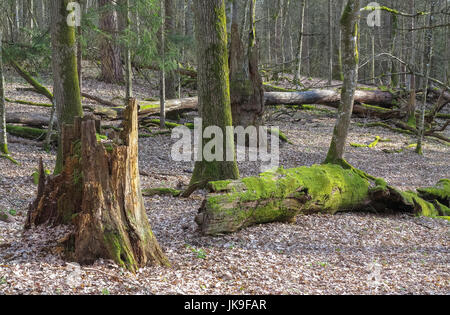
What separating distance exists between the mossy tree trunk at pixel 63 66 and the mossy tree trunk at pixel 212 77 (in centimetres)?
259

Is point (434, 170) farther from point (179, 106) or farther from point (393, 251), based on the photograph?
point (179, 106)

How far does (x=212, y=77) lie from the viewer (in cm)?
824

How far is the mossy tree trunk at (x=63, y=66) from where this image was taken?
8.29 m

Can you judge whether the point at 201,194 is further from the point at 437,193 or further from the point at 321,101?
the point at 321,101

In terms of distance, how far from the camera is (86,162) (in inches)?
187

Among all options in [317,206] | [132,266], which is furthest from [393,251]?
[132,266]

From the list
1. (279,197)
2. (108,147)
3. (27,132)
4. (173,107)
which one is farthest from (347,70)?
(27,132)

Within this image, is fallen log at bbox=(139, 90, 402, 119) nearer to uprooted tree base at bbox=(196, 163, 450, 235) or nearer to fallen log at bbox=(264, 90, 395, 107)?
fallen log at bbox=(264, 90, 395, 107)

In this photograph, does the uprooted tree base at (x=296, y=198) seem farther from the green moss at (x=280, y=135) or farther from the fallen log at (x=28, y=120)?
the fallen log at (x=28, y=120)

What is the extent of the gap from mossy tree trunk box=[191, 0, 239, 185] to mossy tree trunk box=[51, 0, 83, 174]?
259cm

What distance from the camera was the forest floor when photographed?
14.7 ft

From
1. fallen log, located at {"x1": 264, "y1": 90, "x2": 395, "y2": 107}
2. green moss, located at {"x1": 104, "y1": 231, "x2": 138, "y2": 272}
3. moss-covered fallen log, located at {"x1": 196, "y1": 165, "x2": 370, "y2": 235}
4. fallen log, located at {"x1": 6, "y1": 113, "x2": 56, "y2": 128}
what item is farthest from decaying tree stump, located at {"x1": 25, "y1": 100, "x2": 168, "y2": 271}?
fallen log, located at {"x1": 264, "y1": 90, "x2": 395, "y2": 107}

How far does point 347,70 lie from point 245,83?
4186mm
